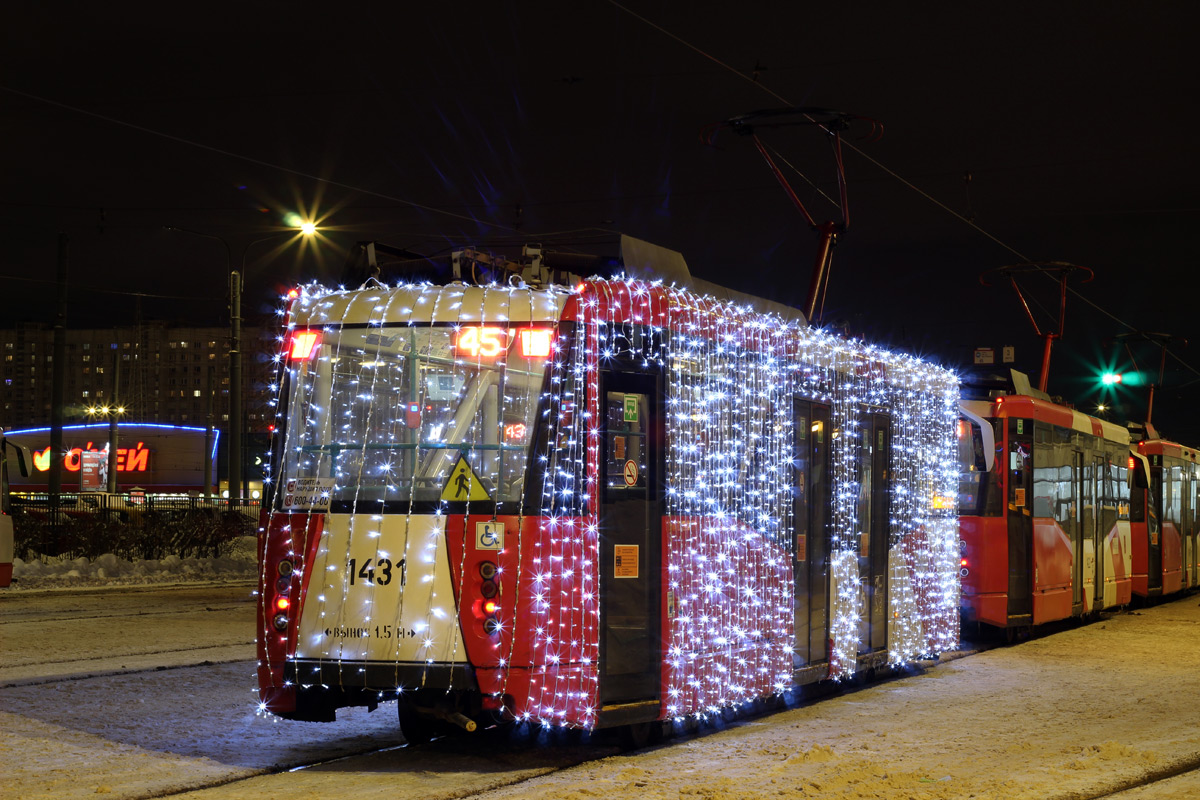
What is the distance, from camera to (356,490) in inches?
316

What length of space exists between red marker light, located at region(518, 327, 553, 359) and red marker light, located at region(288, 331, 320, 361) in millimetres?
1359

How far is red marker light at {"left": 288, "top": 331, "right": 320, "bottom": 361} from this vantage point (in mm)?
8414

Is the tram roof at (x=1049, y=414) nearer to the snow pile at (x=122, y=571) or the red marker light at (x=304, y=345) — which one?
the red marker light at (x=304, y=345)

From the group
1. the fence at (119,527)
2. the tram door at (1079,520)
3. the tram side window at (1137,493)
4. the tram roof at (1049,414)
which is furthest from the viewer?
the fence at (119,527)

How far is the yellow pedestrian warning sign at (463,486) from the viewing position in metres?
7.87

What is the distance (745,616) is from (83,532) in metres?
20.2

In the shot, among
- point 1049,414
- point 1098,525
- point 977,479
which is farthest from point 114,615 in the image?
point 1098,525

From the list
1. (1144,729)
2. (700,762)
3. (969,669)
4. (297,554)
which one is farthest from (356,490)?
(969,669)

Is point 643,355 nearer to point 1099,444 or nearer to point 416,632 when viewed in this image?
point 416,632

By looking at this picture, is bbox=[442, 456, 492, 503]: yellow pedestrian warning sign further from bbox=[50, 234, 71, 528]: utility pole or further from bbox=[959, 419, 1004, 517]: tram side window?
bbox=[50, 234, 71, 528]: utility pole

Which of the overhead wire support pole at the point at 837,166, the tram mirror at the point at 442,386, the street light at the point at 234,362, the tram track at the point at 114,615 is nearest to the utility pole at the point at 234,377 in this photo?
the street light at the point at 234,362

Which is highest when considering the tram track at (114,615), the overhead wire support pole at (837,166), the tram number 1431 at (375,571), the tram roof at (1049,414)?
the overhead wire support pole at (837,166)

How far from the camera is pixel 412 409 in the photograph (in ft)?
26.6

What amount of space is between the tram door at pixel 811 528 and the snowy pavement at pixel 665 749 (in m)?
0.60
